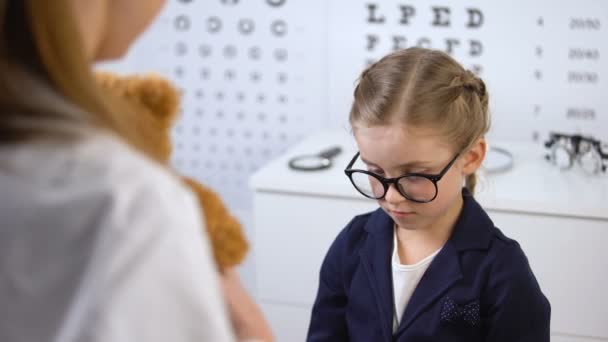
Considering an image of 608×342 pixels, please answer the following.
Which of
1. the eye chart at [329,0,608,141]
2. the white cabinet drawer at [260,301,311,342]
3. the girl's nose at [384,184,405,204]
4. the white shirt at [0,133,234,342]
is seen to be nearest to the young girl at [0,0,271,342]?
the white shirt at [0,133,234,342]

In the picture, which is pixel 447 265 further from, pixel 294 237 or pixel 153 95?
pixel 294 237

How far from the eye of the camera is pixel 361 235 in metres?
1.20

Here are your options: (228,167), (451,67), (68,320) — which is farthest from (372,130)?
(228,167)

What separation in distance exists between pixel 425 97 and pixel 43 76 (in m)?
0.63

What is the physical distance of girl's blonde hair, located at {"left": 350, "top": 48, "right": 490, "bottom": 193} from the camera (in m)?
1.06

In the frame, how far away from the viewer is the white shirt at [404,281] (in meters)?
1.12

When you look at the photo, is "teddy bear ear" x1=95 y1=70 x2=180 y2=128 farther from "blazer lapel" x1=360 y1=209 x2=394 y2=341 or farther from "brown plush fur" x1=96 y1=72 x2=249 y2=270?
"blazer lapel" x1=360 y1=209 x2=394 y2=341

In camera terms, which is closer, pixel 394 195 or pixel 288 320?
pixel 394 195

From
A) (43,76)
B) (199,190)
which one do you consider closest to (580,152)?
(199,190)

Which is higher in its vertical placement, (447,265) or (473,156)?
(473,156)

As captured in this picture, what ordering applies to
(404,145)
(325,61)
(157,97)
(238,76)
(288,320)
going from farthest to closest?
(238,76), (325,61), (288,320), (404,145), (157,97)

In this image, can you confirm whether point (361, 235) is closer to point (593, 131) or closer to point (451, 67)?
point (451, 67)

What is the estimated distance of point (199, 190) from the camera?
78cm

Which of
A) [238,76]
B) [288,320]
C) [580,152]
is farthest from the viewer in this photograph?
[238,76]
